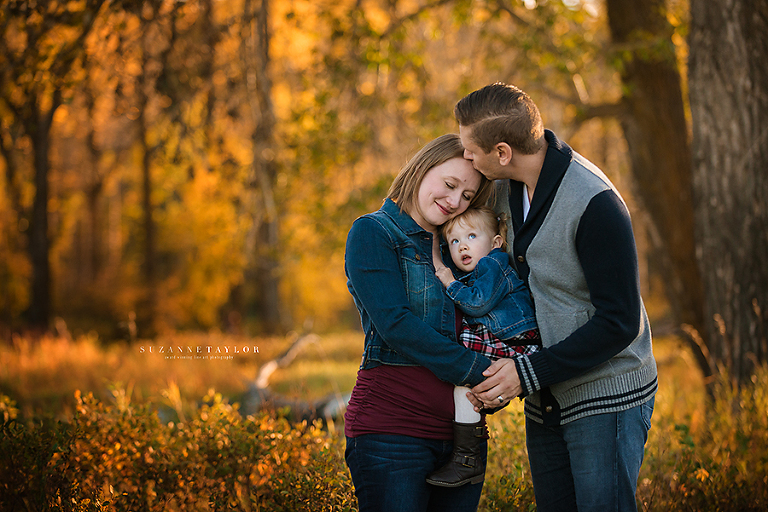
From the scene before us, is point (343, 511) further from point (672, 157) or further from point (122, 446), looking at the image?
point (672, 157)

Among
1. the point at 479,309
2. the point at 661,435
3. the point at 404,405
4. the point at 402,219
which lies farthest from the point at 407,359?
the point at 661,435

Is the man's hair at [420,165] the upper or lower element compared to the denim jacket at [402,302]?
upper

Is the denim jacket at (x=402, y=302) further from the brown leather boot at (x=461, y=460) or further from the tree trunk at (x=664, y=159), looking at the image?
the tree trunk at (x=664, y=159)

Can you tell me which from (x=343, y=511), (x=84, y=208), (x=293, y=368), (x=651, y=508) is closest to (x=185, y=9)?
(x=343, y=511)

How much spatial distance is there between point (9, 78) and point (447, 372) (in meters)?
3.96

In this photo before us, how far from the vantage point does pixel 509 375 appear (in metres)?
2.13

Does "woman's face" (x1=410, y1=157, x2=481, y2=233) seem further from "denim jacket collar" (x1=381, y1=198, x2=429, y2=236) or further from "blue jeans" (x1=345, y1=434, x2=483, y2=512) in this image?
"blue jeans" (x1=345, y1=434, x2=483, y2=512)

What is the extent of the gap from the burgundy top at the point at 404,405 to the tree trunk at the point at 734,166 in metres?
3.12

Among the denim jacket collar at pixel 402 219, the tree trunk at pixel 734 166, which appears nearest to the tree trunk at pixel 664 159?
the tree trunk at pixel 734 166

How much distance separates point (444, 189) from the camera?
2334 mm

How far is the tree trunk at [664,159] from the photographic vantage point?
6430mm

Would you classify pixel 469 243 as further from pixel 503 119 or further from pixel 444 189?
pixel 503 119

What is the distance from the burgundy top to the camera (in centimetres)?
213

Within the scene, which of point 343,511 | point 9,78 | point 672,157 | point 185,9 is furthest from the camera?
point 672,157
